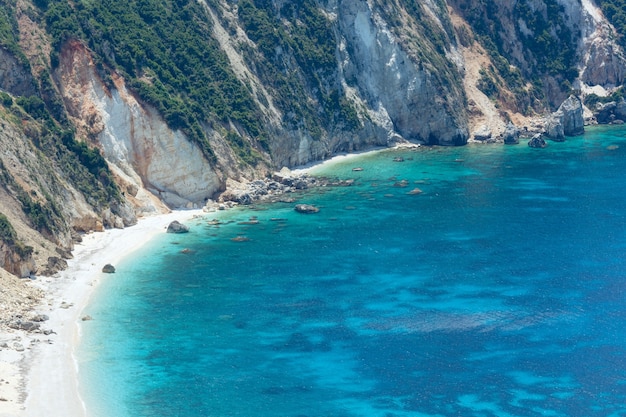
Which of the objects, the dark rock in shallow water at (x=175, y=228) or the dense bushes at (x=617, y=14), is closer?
the dark rock in shallow water at (x=175, y=228)

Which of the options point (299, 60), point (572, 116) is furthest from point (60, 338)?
point (572, 116)

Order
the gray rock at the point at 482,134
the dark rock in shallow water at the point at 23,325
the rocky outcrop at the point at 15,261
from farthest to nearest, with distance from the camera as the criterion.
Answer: the gray rock at the point at 482,134
the rocky outcrop at the point at 15,261
the dark rock in shallow water at the point at 23,325

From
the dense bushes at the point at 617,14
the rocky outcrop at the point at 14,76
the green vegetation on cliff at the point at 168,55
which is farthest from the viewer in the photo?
the dense bushes at the point at 617,14

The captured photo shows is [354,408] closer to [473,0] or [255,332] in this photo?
[255,332]

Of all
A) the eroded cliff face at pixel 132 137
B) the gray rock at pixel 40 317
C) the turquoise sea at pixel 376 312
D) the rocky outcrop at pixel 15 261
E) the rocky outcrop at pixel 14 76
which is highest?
the rocky outcrop at pixel 14 76

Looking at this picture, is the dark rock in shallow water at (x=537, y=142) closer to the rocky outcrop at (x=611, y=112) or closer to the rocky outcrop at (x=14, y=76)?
the rocky outcrop at (x=611, y=112)

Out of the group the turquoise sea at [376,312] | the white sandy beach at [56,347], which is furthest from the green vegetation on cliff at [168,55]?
the white sandy beach at [56,347]

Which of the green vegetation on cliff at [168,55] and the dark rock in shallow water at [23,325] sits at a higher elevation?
the green vegetation on cliff at [168,55]
